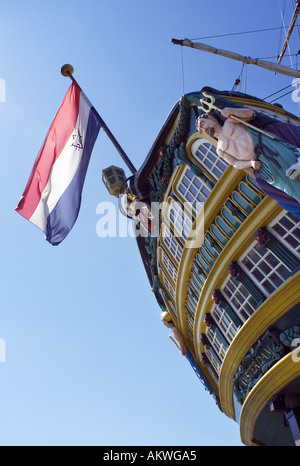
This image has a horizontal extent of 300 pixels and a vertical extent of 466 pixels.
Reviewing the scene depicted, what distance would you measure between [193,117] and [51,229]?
787 centimetres

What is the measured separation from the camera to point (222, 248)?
15812mm

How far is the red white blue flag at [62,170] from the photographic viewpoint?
15531mm

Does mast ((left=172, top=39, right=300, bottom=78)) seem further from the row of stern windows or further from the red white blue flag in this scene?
the row of stern windows

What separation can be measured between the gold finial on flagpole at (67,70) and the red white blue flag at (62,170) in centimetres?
254

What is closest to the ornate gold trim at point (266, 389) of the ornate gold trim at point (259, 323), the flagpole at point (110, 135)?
the ornate gold trim at point (259, 323)

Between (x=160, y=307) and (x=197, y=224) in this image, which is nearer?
(x=197, y=224)

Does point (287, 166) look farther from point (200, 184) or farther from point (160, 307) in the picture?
point (160, 307)

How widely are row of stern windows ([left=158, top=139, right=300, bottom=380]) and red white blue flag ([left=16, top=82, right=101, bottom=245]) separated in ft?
15.7

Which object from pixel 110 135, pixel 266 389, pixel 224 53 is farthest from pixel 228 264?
pixel 224 53

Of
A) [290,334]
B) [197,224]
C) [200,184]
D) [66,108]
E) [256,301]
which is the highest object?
[66,108]

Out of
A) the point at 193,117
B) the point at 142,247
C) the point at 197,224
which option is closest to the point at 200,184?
the point at 197,224

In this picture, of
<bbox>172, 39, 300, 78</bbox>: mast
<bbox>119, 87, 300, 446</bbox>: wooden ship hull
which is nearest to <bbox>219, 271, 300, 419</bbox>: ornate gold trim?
<bbox>119, 87, 300, 446</bbox>: wooden ship hull

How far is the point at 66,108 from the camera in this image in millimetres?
17141

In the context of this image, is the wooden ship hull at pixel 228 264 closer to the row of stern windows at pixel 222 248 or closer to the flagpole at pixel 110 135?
the row of stern windows at pixel 222 248
